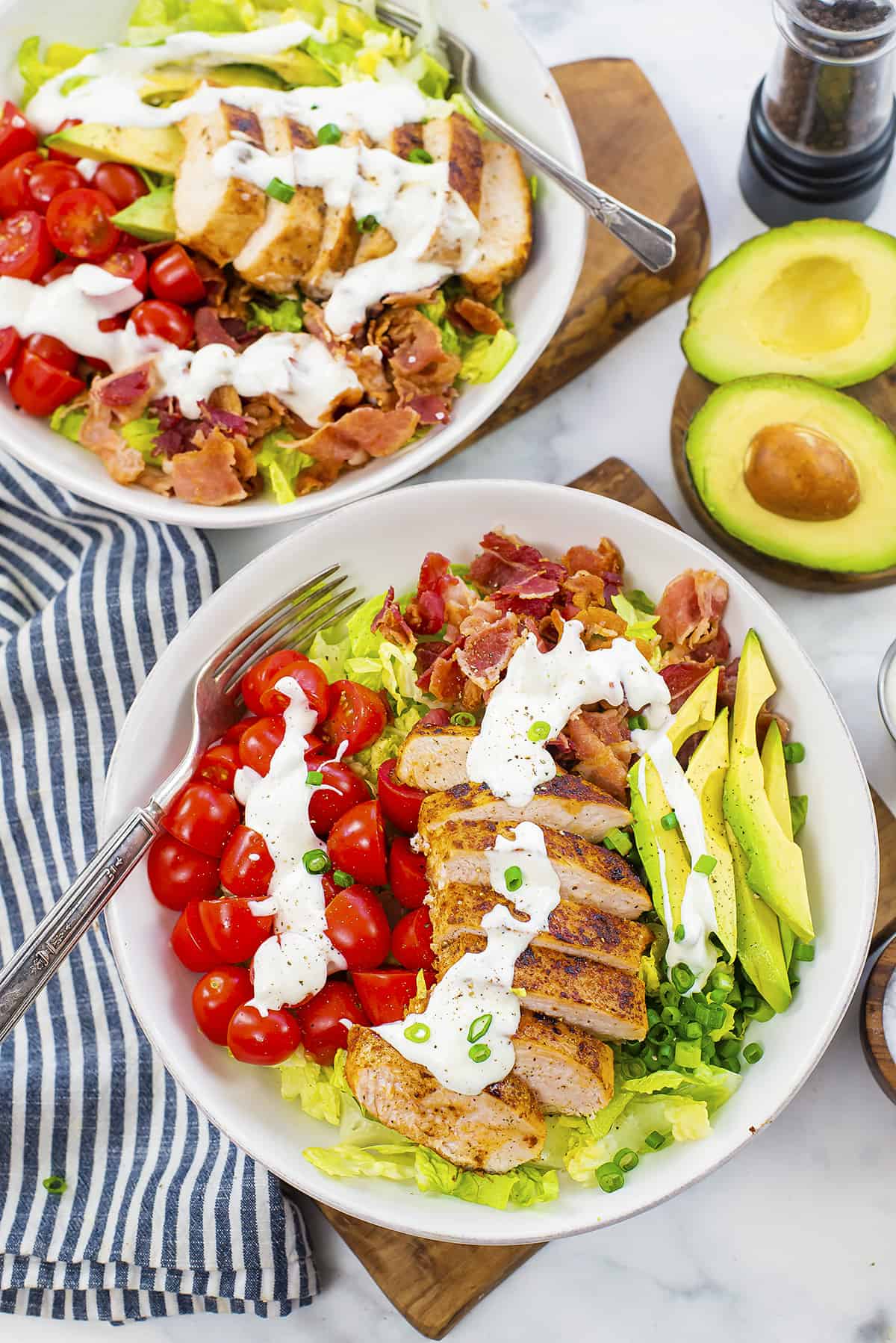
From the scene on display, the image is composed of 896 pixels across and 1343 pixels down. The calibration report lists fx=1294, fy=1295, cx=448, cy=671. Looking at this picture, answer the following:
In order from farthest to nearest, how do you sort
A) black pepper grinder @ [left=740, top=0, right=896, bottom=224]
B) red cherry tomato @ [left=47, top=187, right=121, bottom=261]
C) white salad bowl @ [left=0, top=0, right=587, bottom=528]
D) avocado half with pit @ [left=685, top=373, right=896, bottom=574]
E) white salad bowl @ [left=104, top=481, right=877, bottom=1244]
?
red cherry tomato @ [left=47, top=187, right=121, bottom=261], white salad bowl @ [left=0, top=0, right=587, bottom=528], black pepper grinder @ [left=740, top=0, right=896, bottom=224], avocado half with pit @ [left=685, top=373, right=896, bottom=574], white salad bowl @ [left=104, top=481, right=877, bottom=1244]

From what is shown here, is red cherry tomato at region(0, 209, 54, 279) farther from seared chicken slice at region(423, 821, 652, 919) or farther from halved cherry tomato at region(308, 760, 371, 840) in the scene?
seared chicken slice at region(423, 821, 652, 919)

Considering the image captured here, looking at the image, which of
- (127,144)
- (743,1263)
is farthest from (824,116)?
(743,1263)

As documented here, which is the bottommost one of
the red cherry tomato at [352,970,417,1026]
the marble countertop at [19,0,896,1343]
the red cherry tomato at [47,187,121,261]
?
the marble countertop at [19,0,896,1343]

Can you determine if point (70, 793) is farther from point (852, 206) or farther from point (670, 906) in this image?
point (852, 206)

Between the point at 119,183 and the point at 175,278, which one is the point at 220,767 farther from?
the point at 119,183

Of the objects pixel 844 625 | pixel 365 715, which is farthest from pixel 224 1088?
pixel 844 625

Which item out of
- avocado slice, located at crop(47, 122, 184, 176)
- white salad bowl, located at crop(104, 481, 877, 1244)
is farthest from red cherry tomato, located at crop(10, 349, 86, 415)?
white salad bowl, located at crop(104, 481, 877, 1244)
